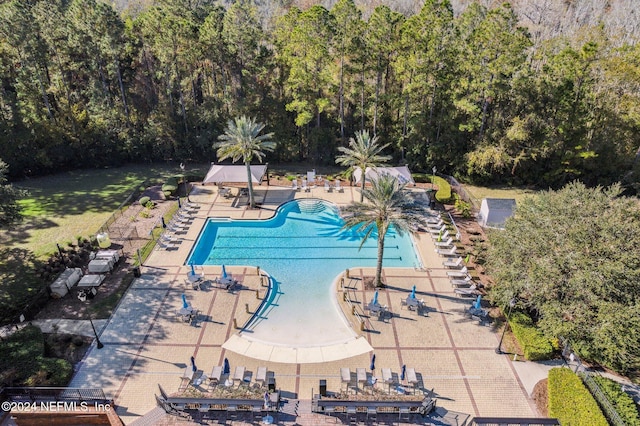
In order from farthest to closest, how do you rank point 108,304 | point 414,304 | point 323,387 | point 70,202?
point 70,202 → point 108,304 → point 414,304 → point 323,387

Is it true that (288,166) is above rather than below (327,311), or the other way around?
above

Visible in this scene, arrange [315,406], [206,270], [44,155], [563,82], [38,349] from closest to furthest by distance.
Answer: [315,406]
[38,349]
[206,270]
[563,82]
[44,155]

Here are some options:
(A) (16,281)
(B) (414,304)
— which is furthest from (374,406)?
(A) (16,281)

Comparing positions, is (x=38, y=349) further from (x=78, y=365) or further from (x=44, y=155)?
(x=44, y=155)

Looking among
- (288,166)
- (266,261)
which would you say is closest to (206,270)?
(266,261)

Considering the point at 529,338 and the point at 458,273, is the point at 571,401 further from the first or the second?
the point at 458,273

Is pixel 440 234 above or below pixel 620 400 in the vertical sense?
above

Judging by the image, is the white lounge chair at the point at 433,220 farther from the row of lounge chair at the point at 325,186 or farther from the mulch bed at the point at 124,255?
the mulch bed at the point at 124,255
